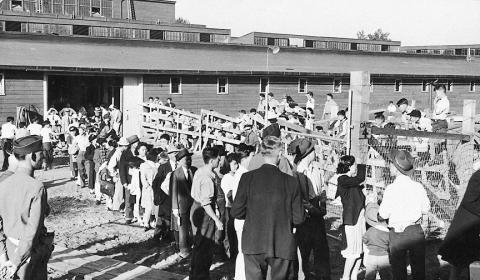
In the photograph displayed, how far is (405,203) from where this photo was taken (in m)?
5.87

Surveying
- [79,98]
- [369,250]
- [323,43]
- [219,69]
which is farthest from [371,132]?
[323,43]

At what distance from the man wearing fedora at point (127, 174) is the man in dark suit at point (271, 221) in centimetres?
591

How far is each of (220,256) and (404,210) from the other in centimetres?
358

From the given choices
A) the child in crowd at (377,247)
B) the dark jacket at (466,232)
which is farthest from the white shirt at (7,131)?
the dark jacket at (466,232)

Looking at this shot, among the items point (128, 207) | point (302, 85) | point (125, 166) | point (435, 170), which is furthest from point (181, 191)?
point (302, 85)

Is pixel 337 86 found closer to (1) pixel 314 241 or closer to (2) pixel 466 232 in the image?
(1) pixel 314 241

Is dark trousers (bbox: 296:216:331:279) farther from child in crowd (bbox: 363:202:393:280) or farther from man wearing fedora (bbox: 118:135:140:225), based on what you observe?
man wearing fedora (bbox: 118:135:140:225)

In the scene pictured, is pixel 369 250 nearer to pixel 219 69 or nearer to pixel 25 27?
pixel 219 69

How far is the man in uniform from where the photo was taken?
188 inches

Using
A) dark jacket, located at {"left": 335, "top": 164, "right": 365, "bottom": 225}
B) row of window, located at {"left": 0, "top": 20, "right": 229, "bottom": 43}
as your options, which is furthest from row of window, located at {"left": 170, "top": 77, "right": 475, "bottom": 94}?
dark jacket, located at {"left": 335, "top": 164, "right": 365, "bottom": 225}

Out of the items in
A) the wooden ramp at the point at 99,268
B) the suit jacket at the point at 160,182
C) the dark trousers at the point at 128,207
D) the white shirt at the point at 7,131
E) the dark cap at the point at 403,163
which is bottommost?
the wooden ramp at the point at 99,268

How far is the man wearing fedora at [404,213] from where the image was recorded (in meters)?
5.87

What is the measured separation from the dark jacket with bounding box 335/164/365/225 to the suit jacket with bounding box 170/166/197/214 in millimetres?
2414

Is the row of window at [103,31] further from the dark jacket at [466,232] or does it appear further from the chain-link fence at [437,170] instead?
the dark jacket at [466,232]
